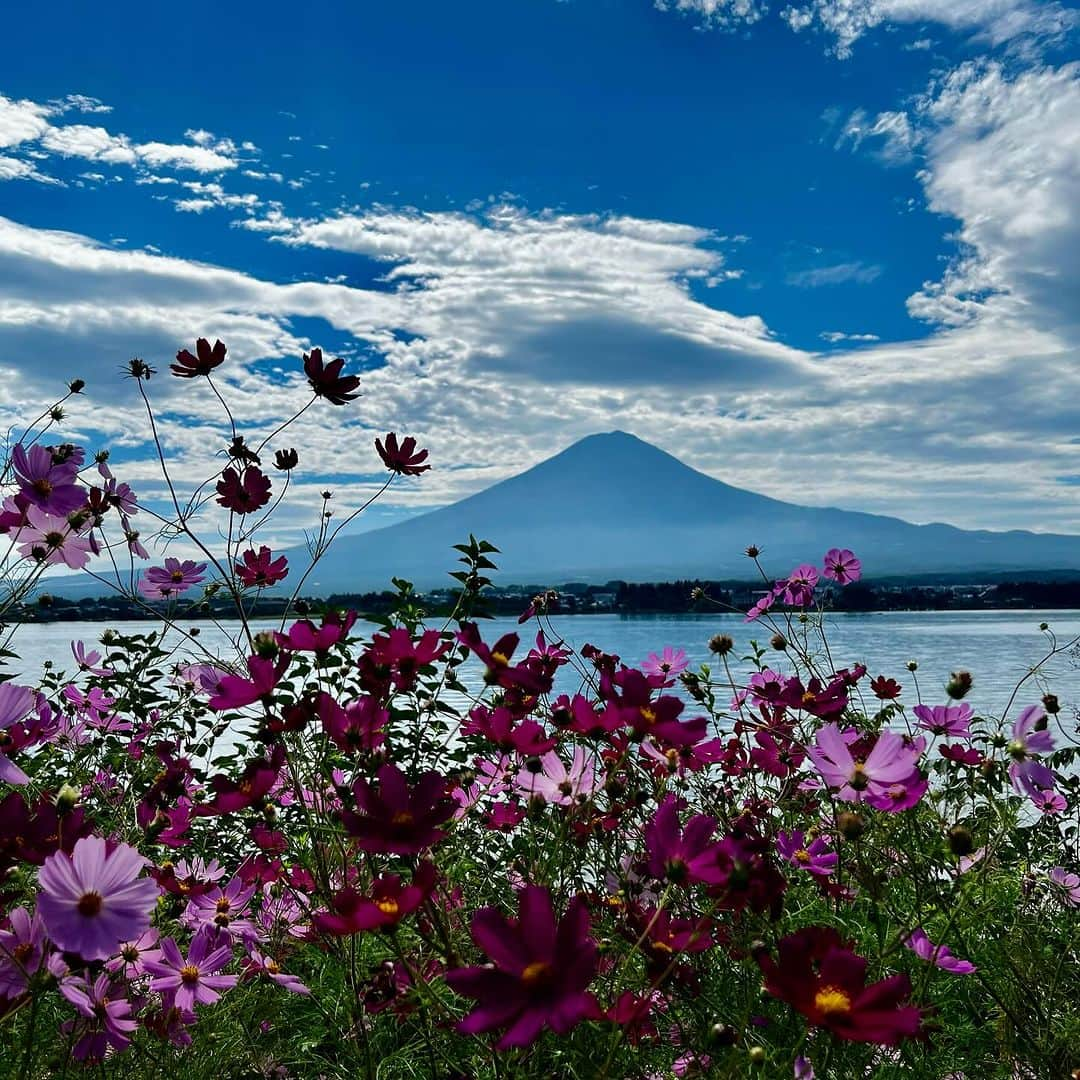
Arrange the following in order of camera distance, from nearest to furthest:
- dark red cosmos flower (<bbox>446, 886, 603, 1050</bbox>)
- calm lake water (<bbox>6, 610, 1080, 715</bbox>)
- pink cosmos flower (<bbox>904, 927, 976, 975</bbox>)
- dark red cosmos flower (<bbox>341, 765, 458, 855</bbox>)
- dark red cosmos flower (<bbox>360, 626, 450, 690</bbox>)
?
dark red cosmos flower (<bbox>446, 886, 603, 1050</bbox>) < dark red cosmos flower (<bbox>341, 765, 458, 855</bbox>) < dark red cosmos flower (<bbox>360, 626, 450, 690</bbox>) < pink cosmos flower (<bbox>904, 927, 976, 975</bbox>) < calm lake water (<bbox>6, 610, 1080, 715</bbox>)

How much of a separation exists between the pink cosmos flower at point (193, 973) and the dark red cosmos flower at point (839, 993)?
0.82 metres

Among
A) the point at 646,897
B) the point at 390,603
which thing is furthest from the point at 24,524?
the point at 646,897

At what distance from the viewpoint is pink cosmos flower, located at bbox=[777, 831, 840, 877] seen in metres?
1.47

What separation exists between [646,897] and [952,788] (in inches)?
41.2

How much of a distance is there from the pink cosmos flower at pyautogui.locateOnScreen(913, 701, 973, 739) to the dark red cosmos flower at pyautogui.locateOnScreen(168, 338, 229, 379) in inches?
62.2

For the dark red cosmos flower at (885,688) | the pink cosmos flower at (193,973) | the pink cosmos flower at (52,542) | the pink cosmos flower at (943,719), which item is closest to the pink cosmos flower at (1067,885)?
the pink cosmos flower at (943,719)

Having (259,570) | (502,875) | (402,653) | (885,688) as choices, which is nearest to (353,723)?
(402,653)

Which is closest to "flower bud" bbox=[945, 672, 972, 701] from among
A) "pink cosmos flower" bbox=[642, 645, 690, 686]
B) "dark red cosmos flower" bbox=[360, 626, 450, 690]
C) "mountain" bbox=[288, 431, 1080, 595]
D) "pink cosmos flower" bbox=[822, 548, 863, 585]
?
"pink cosmos flower" bbox=[642, 645, 690, 686]

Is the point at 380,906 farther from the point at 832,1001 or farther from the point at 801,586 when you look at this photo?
the point at 801,586

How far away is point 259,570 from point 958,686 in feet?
4.19

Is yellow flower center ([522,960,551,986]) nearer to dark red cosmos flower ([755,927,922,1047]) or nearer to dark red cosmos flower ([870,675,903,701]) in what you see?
dark red cosmos flower ([755,927,922,1047])

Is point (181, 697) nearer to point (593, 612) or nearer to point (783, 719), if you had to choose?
point (593, 612)

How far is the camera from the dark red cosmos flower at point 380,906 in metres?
0.73

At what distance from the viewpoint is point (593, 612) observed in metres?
3.39
